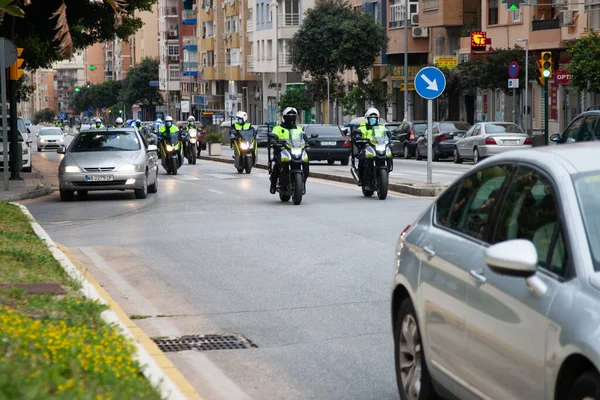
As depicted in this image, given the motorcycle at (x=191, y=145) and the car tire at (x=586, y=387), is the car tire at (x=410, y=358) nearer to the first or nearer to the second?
the car tire at (x=586, y=387)

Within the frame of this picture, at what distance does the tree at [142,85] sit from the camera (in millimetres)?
149500

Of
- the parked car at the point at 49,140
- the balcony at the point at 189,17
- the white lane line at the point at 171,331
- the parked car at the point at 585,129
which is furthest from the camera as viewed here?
the balcony at the point at 189,17

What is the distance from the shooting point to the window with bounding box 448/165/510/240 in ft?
19.5

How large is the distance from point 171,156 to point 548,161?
31.0 meters

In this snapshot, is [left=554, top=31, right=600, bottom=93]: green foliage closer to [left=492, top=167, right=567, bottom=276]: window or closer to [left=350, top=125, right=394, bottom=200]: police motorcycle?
[left=350, top=125, right=394, bottom=200]: police motorcycle

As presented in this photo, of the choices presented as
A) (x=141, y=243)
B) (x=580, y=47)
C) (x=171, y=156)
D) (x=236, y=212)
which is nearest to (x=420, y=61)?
→ (x=580, y=47)

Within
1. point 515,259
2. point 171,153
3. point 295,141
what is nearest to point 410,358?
point 515,259

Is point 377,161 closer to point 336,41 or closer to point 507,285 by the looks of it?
point 507,285

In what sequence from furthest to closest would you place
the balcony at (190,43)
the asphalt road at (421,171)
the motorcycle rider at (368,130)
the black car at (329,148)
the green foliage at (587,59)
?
the balcony at (190,43) → the black car at (329,148) → the green foliage at (587,59) → the asphalt road at (421,171) → the motorcycle rider at (368,130)

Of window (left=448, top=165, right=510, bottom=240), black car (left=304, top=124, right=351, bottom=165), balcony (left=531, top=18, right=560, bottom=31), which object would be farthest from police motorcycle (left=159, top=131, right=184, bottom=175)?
window (left=448, top=165, right=510, bottom=240)

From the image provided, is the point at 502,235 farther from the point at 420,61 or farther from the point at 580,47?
the point at 420,61

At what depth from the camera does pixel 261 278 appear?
40.7 ft

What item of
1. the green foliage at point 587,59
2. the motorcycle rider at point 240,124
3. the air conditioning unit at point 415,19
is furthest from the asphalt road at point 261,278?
the air conditioning unit at point 415,19

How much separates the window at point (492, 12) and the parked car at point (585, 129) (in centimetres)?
3094
